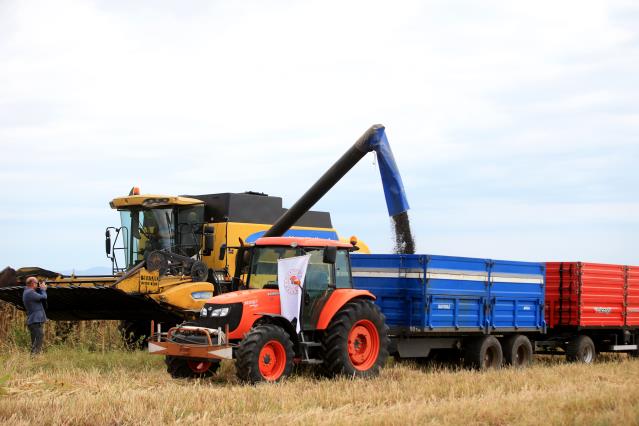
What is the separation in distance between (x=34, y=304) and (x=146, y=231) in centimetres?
246

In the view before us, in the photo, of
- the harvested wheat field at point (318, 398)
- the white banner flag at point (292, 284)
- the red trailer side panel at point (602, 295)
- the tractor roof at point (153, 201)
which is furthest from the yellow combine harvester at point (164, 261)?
the red trailer side panel at point (602, 295)

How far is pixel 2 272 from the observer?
17250 millimetres

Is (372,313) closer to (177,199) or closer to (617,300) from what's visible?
(177,199)

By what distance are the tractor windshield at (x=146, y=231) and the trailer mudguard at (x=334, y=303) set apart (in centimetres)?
527

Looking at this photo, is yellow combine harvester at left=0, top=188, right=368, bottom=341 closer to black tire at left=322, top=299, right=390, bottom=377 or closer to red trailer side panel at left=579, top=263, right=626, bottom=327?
black tire at left=322, top=299, right=390, bottom=377

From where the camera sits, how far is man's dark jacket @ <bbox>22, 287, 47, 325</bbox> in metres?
15.6

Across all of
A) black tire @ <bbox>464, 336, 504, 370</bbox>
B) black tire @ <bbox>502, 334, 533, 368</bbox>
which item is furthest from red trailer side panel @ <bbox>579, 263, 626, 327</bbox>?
black tire @ <bbox>464, 336, 504, 370</bbox>

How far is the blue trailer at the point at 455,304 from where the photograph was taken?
46.0ft

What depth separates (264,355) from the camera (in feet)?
38.4

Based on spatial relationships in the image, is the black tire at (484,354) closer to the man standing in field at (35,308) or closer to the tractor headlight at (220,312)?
the tractor headlight at (220,312)

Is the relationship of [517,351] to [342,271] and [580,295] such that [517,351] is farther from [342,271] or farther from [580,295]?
[342,271]

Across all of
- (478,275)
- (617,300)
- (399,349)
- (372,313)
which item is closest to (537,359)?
(617,300)

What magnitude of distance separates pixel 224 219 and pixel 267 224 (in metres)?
1.02

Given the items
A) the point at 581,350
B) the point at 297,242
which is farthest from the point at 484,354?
the point at 297,242
